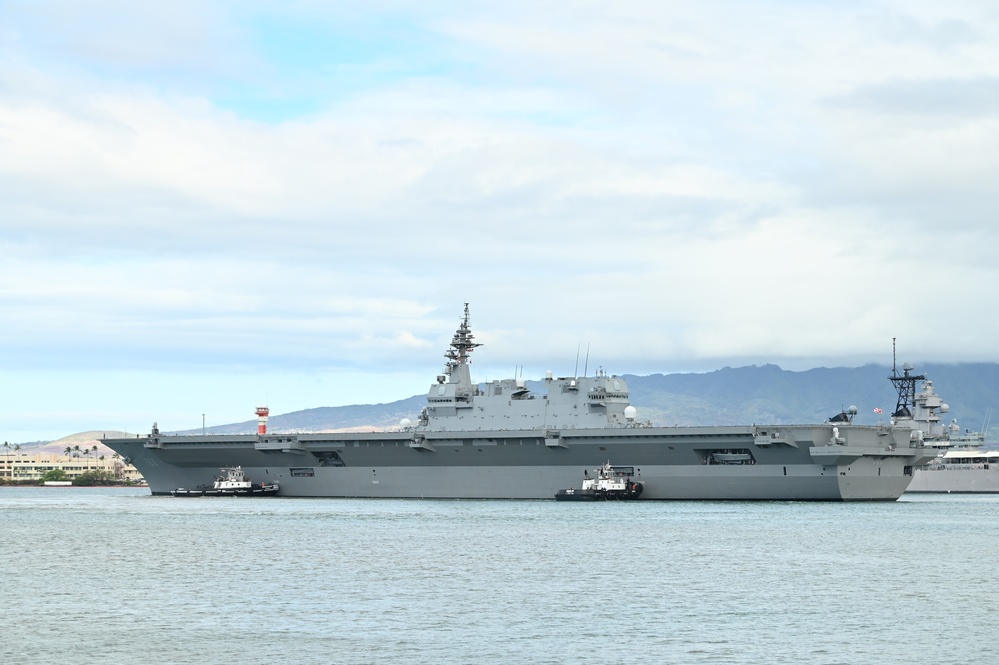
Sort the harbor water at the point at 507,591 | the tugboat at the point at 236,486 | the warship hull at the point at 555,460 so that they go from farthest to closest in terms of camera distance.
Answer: the tugboat at the point at 236,486, the warship hull at the point at 555,460, the harbor water at the point at 507,591

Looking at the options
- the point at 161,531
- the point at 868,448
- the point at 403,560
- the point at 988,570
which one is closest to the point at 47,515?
the point at 161,531

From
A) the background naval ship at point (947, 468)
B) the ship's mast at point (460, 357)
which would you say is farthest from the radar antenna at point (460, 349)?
the background naval ship at point (947, 468)

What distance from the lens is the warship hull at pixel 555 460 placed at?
5169cm

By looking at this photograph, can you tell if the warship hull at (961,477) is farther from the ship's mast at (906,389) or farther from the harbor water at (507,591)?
the harbor water at (507,591)

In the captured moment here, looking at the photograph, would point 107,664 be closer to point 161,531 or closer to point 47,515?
point 161,531

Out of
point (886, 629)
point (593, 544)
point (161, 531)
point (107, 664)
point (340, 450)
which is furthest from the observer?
point (340, 450)

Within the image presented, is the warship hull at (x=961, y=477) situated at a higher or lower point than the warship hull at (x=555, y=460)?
lower

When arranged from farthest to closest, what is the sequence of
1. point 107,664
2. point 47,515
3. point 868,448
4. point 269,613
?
point 47,515
point 868,448
point 269,613
point 107,664

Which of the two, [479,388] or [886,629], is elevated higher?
[479,388]

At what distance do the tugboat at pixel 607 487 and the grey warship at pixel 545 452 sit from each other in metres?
0.43

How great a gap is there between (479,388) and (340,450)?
6.85 meters

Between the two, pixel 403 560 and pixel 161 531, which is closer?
pixel 403 560

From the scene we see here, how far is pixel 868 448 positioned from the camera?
52062 millimetres

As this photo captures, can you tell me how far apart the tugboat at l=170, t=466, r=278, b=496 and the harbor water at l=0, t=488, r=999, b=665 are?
57.0 feet
